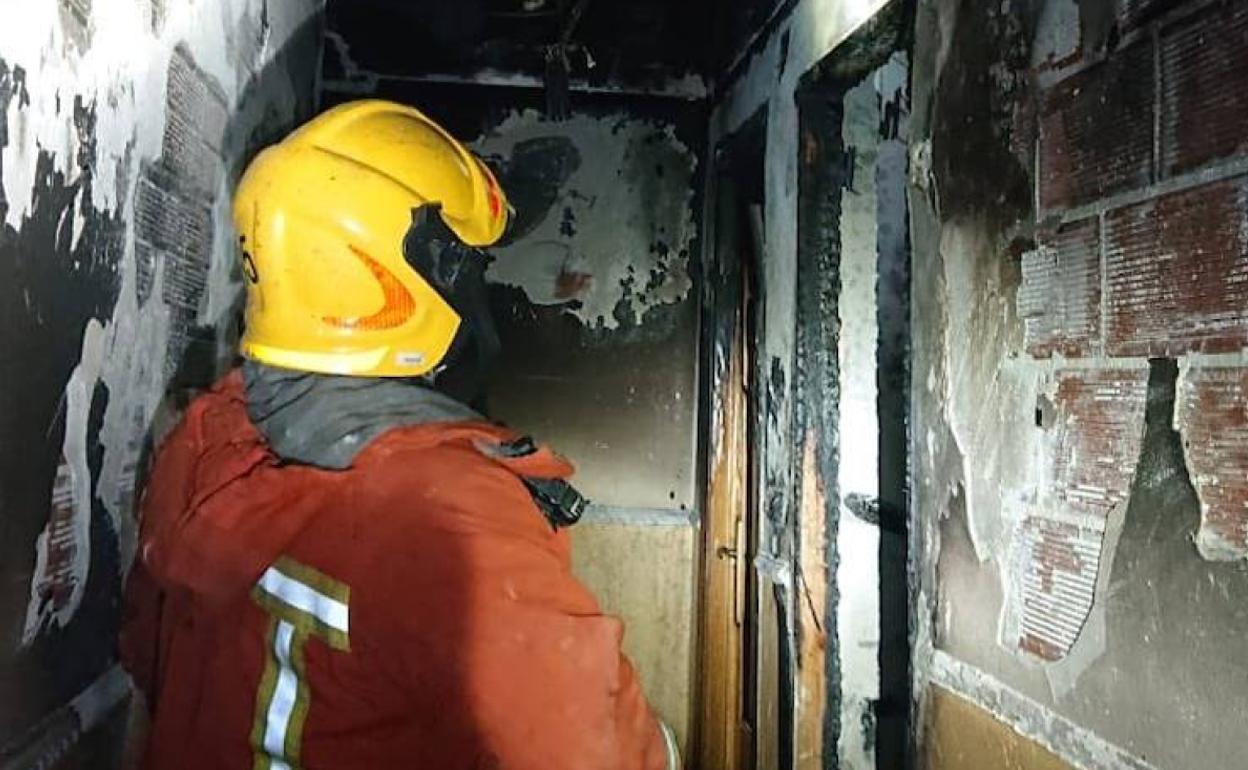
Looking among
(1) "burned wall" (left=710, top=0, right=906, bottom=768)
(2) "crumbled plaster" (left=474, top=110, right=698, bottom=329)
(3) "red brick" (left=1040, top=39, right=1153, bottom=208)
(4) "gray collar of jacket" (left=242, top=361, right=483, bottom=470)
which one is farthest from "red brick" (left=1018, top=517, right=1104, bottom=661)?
(2) "crumbled plaster" (left=474, top=110, right=698, bottom=329)

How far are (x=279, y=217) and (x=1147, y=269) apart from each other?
3.29ft

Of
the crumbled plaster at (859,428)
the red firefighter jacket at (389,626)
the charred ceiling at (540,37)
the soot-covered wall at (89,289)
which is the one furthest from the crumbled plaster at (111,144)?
the crumbled plaster at (859,428)

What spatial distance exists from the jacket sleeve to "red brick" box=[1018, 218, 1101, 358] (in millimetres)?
597

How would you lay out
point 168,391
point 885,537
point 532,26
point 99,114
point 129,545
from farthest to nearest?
point 532,26
point 885,537
point 168,391
point 129,545
point 99,114

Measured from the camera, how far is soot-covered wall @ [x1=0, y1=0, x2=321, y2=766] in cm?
99

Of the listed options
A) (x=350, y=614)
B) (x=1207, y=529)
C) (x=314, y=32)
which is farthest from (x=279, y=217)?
(x=314, y=32)

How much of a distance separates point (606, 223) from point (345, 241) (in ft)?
5.88

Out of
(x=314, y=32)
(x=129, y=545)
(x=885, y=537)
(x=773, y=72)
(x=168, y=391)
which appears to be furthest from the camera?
(x=314, y=32)

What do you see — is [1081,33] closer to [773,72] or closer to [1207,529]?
[1207,529]

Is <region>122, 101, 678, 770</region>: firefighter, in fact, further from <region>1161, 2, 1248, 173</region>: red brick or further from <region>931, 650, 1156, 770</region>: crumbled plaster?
<region>1161, 2, 1248, 173</region>: red brick

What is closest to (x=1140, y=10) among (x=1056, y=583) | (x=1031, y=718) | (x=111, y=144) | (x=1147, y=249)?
(x=1147, y=249)

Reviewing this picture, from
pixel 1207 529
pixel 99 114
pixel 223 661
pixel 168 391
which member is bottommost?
pixel 223 661

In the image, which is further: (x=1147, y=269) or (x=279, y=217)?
(x=279, y=217)

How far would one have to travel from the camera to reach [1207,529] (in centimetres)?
81
